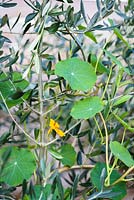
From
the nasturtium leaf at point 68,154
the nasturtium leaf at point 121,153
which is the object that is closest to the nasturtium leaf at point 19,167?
the nasturtium leaf at point 68,154

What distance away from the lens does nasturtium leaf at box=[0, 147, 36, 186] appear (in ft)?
3.30

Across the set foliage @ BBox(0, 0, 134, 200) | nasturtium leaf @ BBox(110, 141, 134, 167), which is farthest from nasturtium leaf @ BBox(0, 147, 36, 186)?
nasturtium leaf @ BBox(110, 141, 134, 167)

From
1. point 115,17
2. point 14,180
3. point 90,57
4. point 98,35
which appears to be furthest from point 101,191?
point 115,17

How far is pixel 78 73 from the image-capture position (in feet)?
3.20

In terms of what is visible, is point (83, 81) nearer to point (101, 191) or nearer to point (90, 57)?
point (90, 57)

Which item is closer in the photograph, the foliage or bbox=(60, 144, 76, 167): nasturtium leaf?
the foliage

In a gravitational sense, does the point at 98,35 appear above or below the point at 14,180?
above

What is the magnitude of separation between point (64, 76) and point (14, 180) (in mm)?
330

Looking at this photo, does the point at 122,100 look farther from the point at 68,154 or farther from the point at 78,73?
the point at 68,154

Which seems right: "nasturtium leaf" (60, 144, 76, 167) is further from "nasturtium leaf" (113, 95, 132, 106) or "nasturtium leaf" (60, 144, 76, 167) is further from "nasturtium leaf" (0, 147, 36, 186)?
"nasturtium leaf" (113, 95, 132, 106)

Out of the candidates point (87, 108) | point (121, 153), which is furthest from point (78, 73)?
point (121, 153)

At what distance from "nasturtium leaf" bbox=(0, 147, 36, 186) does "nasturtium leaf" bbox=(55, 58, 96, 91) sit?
26 cm

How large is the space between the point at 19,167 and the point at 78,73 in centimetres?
32

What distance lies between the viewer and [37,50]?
0.85m
